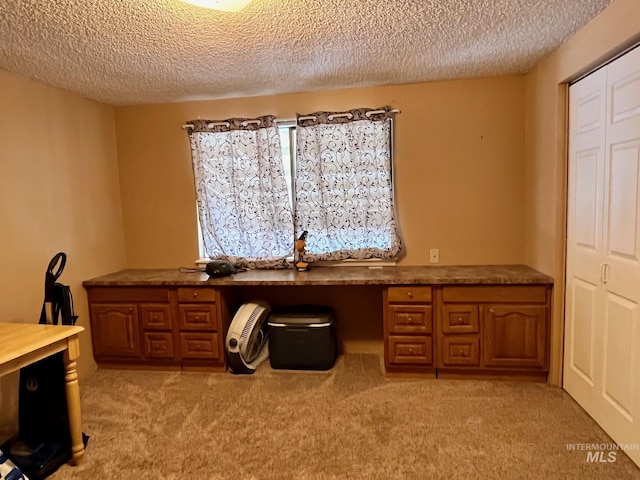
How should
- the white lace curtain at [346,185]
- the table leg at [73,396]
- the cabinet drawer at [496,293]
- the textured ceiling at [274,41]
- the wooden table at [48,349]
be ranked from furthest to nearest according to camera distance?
the white lace curtain at [346,185]
the cabinet drawer at [496,293]
the table leg at [73,396]
the textured ceiling at [274,41]
the wooden table at [48,349]

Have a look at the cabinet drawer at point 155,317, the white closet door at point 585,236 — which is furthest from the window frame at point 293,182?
the white closet door at point 585,236

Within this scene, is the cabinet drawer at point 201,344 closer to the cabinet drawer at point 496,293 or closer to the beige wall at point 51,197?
the beige wall at point 51,197

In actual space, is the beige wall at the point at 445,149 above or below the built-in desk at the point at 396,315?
above

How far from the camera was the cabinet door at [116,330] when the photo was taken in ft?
10.4

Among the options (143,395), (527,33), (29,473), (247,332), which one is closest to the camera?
(29,473)

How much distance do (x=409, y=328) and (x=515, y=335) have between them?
0.74 meters

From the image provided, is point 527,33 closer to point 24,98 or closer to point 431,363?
point 431,363

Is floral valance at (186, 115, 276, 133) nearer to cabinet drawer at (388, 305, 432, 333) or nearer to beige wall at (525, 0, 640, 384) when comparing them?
cabinet drawer at (388, 305, 432, 333)

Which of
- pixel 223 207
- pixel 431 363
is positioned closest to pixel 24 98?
pixel 223 207

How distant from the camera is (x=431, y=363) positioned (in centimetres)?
291

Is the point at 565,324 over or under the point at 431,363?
over

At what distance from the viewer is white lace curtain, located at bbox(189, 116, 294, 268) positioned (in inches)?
132

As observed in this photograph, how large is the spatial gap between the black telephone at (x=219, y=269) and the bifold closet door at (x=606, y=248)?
2473 millimetres

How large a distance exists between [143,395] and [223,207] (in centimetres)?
161
